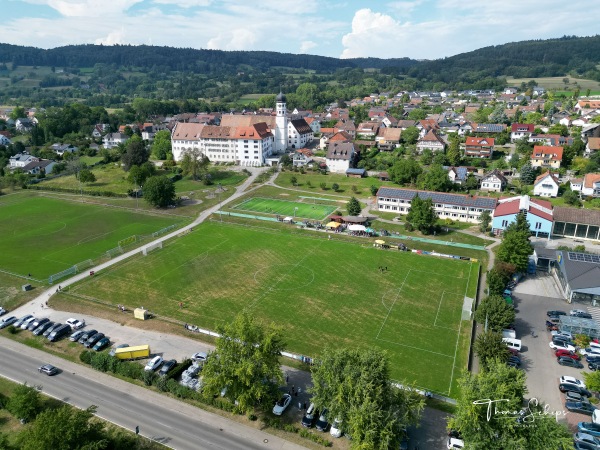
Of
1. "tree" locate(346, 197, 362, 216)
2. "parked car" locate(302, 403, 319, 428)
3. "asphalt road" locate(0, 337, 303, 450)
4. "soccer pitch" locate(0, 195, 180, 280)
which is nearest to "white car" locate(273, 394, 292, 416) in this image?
"parked car" locate(302, 403, 319, 428)

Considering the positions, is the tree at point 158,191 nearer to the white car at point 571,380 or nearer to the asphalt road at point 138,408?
the asphalt road at point 138,408

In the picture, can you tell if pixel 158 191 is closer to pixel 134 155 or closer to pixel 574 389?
pixel 134 155

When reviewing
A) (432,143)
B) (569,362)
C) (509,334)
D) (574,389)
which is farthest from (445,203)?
(432,143)

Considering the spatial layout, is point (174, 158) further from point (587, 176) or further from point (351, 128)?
point (587, 176)

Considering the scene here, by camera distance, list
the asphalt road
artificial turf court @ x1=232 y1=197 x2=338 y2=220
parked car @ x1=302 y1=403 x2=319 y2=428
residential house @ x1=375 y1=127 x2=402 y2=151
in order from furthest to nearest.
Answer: residential house @ x1=375 y1=127 x2=402 y2=151 < artificial turf court @ x1=232 y1=197 x2=338 y2=220 < parked car @ x1=302 y1=403 x2=319 y2=428 < the asphalt road

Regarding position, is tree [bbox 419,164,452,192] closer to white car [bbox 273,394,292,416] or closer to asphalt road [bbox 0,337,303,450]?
white car [bbox 273,394,292,416]

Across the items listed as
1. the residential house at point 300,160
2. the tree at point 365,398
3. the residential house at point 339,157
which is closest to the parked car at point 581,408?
the tree at point 365,398
